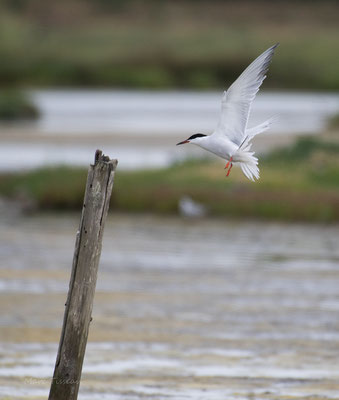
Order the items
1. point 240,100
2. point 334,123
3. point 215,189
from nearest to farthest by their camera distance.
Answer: point 240,100
point 215,189
point 334,123

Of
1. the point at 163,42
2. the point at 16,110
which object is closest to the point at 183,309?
the point at 16,110

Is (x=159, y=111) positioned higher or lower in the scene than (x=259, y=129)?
higher

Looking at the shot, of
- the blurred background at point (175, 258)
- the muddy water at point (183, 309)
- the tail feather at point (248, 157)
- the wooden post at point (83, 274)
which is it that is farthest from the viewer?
the blurred background at point (175, 258)

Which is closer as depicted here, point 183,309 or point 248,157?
point 248,157

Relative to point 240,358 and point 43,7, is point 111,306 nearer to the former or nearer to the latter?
point 240,358

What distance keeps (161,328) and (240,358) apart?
58.4 inches

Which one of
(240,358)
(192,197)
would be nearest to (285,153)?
(192,197)

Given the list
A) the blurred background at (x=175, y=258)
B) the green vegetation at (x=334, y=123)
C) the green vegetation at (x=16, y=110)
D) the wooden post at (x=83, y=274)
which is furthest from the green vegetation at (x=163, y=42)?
the wooden post at (x=83, y=274)

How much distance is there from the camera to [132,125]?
133 ft

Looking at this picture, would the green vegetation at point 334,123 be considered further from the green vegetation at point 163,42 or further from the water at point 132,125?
the green vegetation at point 163,42

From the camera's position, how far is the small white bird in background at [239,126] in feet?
28.5

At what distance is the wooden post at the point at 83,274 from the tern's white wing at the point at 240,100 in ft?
2.98

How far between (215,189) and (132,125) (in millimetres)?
19597

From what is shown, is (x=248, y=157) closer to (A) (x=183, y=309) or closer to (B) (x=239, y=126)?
(B) (x=239, y=126)
